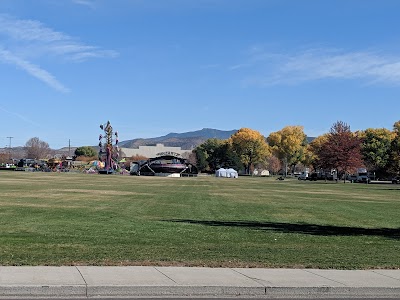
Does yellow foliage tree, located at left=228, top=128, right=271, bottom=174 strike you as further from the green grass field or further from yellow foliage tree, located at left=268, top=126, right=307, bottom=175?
the green grass field

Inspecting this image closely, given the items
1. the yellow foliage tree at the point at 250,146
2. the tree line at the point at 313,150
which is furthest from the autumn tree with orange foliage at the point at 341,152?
the yellow foliage tree at the point at 250,146

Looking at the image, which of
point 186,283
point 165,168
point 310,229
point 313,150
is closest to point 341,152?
point 165,168

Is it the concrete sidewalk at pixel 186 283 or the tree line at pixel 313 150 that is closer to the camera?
the concrete sidewalk at pixel 186 283

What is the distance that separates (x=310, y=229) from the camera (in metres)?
21.7

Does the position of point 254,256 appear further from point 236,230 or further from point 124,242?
point 236,230

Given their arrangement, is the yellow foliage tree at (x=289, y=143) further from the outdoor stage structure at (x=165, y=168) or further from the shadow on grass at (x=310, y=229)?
the shadow on grass at (x=310, y=229)

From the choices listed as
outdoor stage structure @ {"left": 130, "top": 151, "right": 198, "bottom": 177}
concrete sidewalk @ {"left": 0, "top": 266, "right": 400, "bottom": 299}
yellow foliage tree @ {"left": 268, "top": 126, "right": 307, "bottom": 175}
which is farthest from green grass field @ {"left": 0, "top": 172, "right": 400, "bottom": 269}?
yellow foliage tree @ {"left": 268, "top": 126, "right": 307, "bottom": 175}

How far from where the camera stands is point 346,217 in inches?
1097

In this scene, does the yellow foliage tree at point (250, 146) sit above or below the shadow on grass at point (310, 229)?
above

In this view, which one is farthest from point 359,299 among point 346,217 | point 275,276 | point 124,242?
point 346,217

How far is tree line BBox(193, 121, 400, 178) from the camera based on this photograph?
10044 centimetres

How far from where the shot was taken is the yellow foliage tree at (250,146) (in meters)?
173

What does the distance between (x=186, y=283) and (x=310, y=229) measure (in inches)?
481

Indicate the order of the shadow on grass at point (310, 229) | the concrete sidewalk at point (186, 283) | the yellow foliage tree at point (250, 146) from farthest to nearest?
the yellow foliage tree at point (250, 146) < the shadow on grass at point (310, 229) < the concrete sidewalk at point (186, 283)
